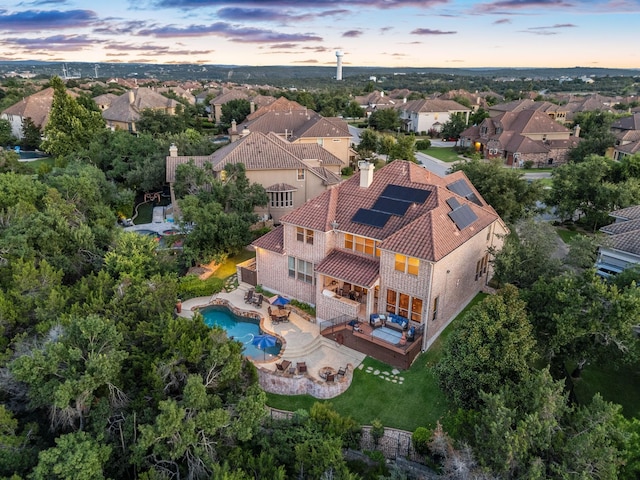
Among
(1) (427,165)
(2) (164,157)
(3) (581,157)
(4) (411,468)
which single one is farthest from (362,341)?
(3) (581,157)

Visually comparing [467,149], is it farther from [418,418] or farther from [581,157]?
[418,418]

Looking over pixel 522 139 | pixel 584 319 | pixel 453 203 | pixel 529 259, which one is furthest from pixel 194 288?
pixel 522 139

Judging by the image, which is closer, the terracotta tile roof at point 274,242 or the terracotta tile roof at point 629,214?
the terracotta tile roof at point 274,242

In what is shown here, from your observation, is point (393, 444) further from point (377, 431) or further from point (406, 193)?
point (406, 193)

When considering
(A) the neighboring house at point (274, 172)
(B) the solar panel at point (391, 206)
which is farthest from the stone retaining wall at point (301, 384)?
(A) the neighboring house at point (274, 172)

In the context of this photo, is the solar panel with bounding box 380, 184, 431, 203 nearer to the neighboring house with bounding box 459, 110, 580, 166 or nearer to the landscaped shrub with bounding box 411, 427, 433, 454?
the landscaped shrub with bounding box 411, 427, 433, 454

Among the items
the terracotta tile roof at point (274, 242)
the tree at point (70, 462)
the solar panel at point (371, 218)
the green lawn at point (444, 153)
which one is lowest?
the tree at point (70, 462)

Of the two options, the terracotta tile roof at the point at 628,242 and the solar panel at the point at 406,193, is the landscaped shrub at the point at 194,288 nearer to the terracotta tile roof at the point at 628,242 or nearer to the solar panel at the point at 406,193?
the solar panel at the point at 406,193
